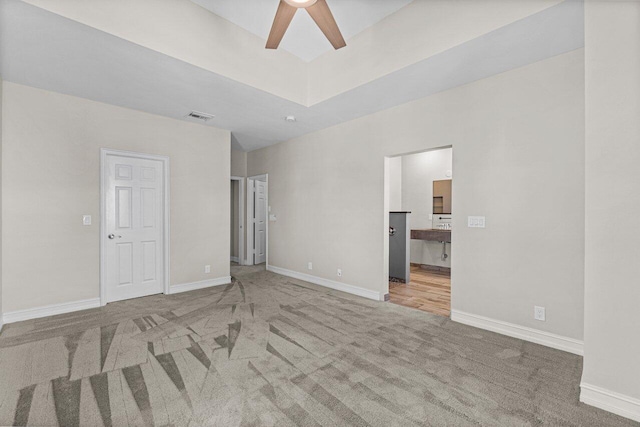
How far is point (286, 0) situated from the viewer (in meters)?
2.13

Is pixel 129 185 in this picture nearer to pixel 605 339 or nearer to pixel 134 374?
pixel 134 374

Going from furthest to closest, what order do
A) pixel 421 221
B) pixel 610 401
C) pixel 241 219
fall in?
A: pixel 241 219, pixel 421 221, pixel 610 401

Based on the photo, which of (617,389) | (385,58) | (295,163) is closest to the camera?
(617,389)

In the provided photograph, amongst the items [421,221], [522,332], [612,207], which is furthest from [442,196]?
[612,207]

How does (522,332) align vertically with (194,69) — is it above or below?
below

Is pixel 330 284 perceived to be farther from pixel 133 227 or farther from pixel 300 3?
pixel 300 3

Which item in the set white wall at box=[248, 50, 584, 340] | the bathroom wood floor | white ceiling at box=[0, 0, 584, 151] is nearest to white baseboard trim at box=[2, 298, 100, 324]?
white ceiling at box=[0, 0, 584, 151]

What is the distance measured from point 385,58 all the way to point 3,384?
427 cm

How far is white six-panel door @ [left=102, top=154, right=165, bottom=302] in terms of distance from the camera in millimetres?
3996

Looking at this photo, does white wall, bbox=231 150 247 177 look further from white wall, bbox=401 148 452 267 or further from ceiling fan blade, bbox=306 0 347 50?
ceiling fan blade, bbox=306 0 347 50

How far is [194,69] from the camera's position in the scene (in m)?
2.95

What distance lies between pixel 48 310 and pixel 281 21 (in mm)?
4154

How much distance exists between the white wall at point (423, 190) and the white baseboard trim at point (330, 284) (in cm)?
262

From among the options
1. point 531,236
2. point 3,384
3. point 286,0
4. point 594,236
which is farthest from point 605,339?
point 3,384
